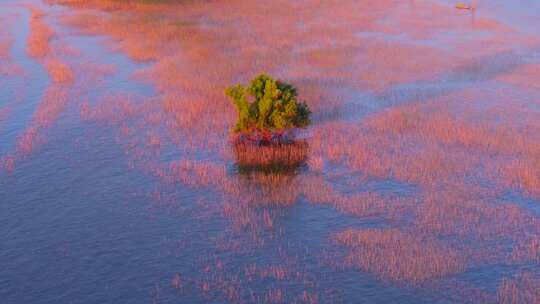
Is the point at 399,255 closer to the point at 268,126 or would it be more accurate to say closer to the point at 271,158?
the point at 271,158

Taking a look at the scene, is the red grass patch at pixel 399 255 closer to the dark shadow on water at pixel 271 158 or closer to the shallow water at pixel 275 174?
the shallow water at pixel 275 174

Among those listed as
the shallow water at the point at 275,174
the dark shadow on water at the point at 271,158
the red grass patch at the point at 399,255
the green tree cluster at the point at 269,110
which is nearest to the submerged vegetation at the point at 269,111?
the green tree cluster at the point at 269,110

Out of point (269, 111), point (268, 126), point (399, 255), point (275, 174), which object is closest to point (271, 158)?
point (275, 174)

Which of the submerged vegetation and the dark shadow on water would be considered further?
the submerged vegetation

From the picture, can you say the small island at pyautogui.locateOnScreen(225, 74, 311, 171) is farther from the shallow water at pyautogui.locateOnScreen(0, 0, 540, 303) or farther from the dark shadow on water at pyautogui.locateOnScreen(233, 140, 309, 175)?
the shallow water at pyautogui.locateOnScreen(0, 0, 540, 303)

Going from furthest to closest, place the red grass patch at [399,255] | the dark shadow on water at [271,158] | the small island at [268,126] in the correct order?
the small island at [268,126] → the dark shadow on water at [271,158] → the red grass patch at [399,255]

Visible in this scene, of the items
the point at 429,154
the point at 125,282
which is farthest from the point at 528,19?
the point at 125,282

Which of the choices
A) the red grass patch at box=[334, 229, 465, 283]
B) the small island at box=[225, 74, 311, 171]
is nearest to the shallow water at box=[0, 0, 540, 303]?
the red grass patch at box=[334, 229, 465, 283]

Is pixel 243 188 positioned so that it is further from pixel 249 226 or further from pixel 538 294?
pixel 538 294
